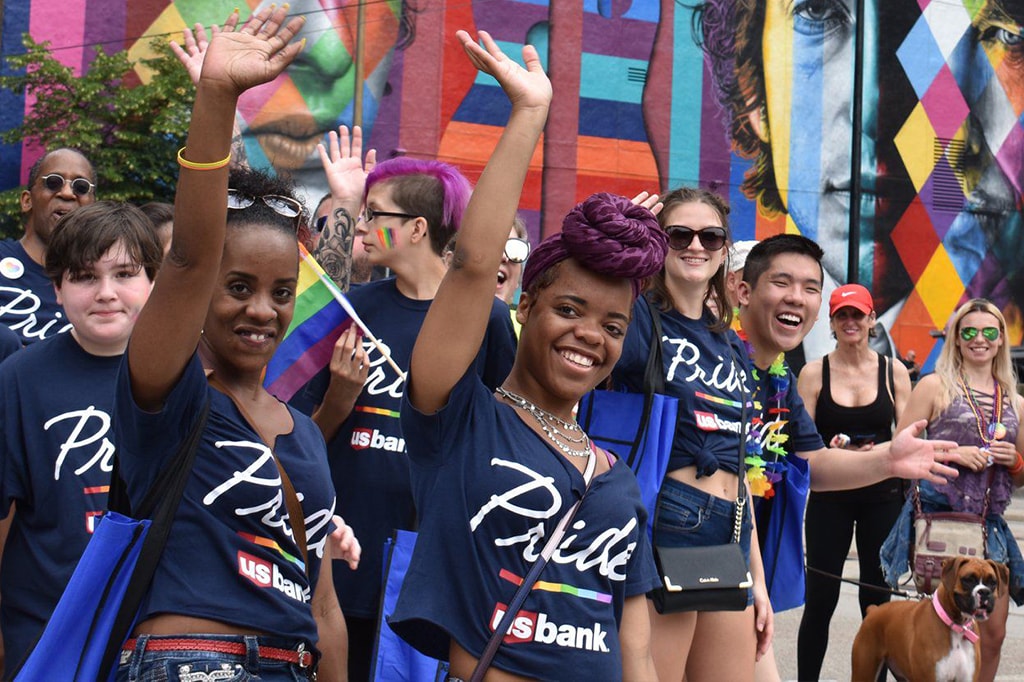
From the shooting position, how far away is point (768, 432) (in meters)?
4.73

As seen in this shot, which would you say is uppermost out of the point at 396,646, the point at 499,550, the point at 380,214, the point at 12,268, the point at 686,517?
the point at 380,214

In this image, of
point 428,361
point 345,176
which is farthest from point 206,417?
point 345,176

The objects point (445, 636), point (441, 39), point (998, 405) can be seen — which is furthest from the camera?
→ point (441, 39)

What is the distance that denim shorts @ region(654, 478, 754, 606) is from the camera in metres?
4.05

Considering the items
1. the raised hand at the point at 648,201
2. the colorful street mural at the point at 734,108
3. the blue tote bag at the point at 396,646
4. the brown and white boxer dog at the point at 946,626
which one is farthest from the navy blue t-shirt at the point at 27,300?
the colorful street mural at the point at 734,108

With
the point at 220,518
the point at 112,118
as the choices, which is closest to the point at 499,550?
the point at 220,518

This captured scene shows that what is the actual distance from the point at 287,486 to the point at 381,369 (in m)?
1.80

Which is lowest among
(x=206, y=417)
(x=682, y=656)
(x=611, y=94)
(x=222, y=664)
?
(x=682, y=656)

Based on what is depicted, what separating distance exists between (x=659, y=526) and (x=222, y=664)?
2.02 meters

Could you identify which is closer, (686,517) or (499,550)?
(499,550)

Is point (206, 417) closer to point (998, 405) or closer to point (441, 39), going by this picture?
point (998, 405)

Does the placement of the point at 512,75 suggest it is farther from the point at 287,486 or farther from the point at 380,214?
the point at 380,214

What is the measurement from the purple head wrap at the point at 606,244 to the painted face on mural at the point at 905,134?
2554 centimetres

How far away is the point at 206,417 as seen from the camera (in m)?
2.42
